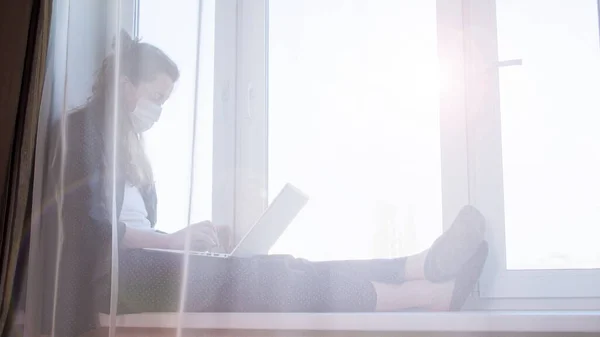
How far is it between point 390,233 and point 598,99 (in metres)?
0.50

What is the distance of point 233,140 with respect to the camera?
1.65 meters

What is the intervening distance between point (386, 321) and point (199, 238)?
458mm

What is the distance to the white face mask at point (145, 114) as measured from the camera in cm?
162

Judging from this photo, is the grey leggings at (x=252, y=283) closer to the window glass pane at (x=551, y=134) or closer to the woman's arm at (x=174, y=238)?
the woman's arm at (x=174, y=238)

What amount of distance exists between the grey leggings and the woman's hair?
0.19 metres

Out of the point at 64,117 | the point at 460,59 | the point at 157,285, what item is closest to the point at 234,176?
the point at 157,285

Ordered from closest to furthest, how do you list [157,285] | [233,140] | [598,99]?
[598,99]
[157,285]
[233,140]

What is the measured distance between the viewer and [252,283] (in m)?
1.52

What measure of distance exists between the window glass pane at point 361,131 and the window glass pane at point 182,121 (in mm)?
167

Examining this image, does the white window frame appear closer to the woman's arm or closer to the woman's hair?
the woman's arm

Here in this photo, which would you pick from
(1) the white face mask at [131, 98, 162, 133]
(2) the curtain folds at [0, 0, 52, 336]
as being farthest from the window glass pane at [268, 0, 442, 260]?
(2) the curtain folds at [0, 0, 52, 336]

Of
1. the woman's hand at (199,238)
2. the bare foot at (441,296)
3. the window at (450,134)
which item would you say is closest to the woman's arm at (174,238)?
the woman's hand at (199,238)

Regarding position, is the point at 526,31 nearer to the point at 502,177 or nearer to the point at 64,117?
the point at 502,177

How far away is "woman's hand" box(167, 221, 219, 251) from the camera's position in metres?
1.54
